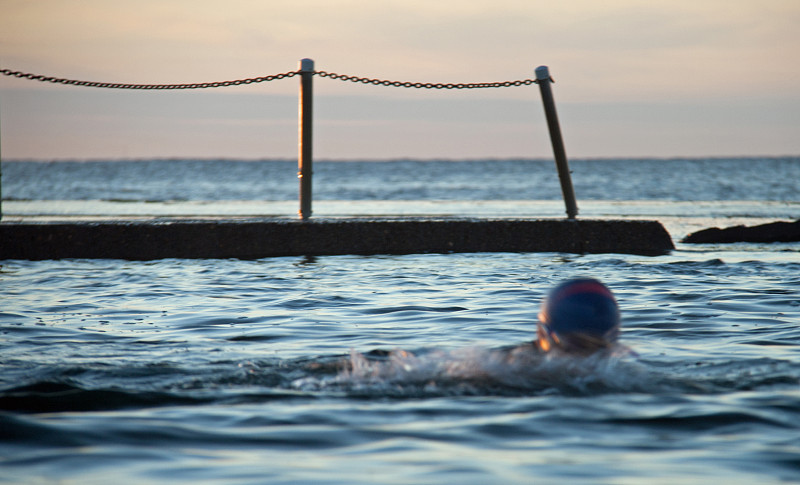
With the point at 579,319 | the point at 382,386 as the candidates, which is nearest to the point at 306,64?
the point at 579,319

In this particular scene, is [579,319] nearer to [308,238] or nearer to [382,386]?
[382,386]

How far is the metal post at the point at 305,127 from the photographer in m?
8.71

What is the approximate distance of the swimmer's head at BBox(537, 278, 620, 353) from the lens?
13.6ft

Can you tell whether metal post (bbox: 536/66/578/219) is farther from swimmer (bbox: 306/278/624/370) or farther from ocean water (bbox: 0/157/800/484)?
swimmer (bbox: 306/278/624/370)

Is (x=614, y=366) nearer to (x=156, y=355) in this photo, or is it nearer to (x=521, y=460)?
(x=521, y=460)

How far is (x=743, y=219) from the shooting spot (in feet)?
56.6

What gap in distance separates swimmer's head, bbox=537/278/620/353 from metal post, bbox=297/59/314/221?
190 inches

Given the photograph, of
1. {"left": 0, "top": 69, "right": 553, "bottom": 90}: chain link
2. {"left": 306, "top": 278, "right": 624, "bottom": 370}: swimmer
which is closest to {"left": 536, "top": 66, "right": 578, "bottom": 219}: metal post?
{"left": 0, "top": 69, "right": 553, "bottom": 90}: chain link

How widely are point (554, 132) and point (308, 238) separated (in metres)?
2.89

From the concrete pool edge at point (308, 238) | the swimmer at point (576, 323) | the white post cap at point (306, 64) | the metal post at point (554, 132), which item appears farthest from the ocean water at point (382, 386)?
the white post cap at point (306, 64)

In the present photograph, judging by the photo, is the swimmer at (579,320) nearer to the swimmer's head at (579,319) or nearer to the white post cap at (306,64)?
the swimmer's head at (579,319)

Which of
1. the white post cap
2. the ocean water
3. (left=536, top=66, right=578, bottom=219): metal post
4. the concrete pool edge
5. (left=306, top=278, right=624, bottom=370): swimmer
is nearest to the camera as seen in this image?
the ocean water

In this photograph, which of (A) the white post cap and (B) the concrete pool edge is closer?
(B) the concrete pool edge

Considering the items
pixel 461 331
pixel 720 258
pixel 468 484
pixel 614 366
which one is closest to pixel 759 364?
pixel 614 366
